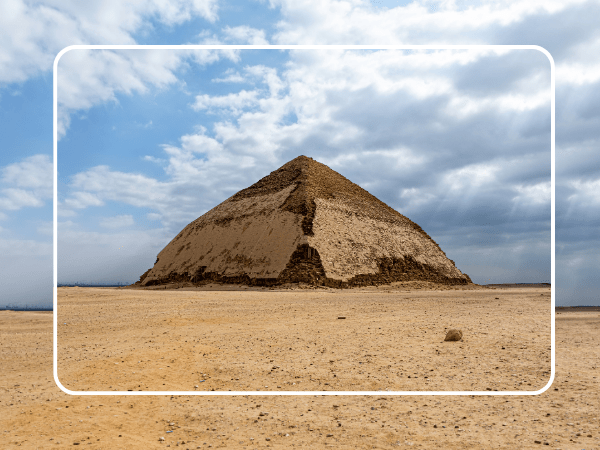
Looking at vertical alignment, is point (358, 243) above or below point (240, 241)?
below

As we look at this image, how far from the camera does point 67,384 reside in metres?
7.79

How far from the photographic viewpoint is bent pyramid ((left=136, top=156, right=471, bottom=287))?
46.5 m

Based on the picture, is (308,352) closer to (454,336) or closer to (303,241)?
(454,336)

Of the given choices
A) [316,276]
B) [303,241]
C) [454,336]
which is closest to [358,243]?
[303,241]

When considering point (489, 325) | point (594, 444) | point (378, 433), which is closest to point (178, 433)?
point (378, 433)

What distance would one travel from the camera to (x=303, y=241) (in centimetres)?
4756

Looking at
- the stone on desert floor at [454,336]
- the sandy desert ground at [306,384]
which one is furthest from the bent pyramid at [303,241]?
the stone on desert floor at [454,336]

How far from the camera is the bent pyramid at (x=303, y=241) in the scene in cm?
4653

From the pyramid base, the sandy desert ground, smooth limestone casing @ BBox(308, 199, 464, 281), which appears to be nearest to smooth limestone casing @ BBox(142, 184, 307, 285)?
the pyramid base

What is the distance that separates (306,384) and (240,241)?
45768 mm

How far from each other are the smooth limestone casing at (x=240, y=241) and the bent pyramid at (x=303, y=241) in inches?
5.1

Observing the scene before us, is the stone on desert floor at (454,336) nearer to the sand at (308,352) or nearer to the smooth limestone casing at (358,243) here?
the sand at (308,352)

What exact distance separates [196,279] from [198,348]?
43.0 meters

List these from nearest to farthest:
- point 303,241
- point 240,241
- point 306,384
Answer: point 306,384, point 303,241, point 240,241
